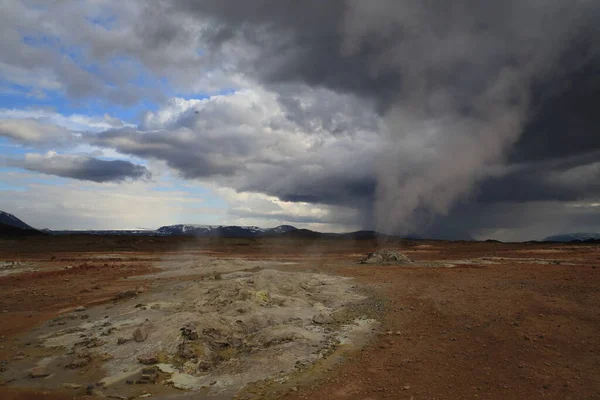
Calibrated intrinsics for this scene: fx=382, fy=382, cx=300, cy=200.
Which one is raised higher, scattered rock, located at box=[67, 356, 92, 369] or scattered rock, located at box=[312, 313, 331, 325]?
scattered rock, located at box=[312, 313, 331, 325]

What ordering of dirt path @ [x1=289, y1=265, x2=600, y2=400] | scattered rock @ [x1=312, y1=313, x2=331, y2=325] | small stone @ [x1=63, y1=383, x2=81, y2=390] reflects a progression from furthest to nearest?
scattered rock @ [x1=312, y1=313, x2=331, y2=325] < small stone @ [x1=63, y1=383, x2=81, y2=390] < dirt path @ [x1=289, y1=265, x2=600, y2=400]

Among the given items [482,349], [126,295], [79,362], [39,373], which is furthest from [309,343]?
[126,295]

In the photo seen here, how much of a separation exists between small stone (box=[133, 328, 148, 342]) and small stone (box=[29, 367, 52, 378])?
204cm

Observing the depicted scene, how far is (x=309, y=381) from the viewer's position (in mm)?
8094

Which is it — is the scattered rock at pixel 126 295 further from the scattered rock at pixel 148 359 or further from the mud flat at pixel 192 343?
the scattered rock at pixel 148 359

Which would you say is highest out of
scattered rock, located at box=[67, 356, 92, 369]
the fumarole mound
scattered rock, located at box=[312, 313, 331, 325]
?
the fumarole mound

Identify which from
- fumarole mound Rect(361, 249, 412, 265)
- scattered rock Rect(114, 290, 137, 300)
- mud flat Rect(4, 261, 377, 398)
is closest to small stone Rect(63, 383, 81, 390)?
mud flat Rect(4, 261, 377, 398)

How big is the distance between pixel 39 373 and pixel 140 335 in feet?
7.66

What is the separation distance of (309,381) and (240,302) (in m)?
5.65

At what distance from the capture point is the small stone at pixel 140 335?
1043cm

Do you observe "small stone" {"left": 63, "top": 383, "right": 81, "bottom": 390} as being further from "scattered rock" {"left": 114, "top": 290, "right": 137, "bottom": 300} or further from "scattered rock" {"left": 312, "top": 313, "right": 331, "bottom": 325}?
"scattered rock" {"left": 114, "top": 290, "right": 137, "bottom": 300}

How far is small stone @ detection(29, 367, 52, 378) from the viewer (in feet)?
29.9

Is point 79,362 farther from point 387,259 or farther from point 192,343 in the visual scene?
point 387,259

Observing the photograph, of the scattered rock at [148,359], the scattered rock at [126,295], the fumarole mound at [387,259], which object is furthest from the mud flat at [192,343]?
the fumarole mound at [387,259]
